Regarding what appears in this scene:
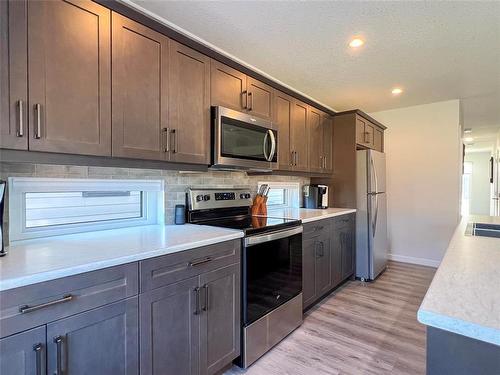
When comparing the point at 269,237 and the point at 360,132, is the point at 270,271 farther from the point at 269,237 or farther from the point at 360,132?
the point at 360,132

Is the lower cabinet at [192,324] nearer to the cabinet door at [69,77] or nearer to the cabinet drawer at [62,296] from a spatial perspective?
the cabinet drawer at [62,296]

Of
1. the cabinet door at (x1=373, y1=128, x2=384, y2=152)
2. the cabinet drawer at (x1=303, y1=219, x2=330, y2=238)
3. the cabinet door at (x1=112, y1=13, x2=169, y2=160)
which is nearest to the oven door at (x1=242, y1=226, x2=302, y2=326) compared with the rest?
the cabinet drawer at (x1=303, y1=219, x2=330, y2=238)

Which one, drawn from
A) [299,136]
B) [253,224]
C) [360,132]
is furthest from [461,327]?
[360,132]

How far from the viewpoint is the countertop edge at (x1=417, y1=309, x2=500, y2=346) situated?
2.05ft

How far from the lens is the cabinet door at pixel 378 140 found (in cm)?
410

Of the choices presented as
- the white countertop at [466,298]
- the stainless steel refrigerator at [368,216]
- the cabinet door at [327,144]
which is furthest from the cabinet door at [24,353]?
the stainless steel refrigerator at [368,216]

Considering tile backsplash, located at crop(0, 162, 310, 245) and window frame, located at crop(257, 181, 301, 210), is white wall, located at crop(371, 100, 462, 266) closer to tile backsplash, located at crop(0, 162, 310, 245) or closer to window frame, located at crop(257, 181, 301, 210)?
Result: window frame, located at crop(257, 181, 301, 210)

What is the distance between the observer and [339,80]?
9.94 ft

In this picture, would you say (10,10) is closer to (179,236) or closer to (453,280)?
(179,236)

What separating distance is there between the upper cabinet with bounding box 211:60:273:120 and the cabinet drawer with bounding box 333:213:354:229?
1404 mm

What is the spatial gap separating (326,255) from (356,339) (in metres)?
0.87

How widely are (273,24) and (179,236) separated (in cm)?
161

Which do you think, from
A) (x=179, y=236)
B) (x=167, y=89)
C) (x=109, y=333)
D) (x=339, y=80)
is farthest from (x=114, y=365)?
(x=339, y=80)

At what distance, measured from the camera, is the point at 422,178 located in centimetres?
415
